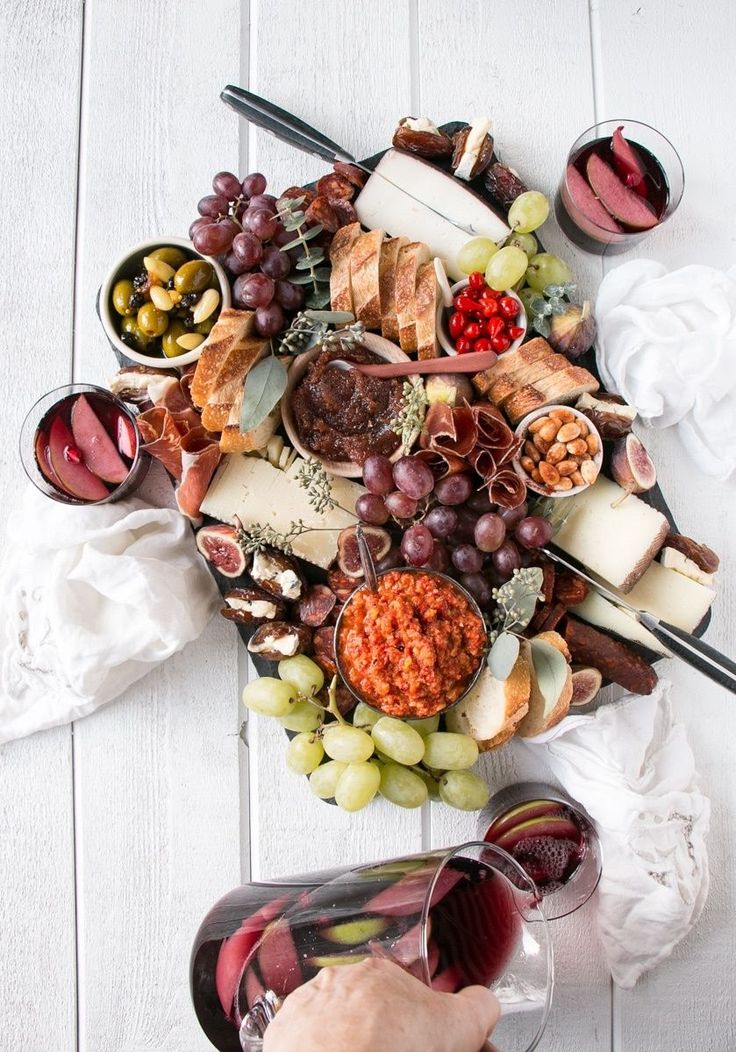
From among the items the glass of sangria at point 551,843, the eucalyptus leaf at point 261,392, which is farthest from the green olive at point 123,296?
the glass of sangria at point 551,843

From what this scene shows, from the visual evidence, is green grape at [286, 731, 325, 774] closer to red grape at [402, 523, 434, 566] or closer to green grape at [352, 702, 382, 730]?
green grape at [352, 702, 382, 730]

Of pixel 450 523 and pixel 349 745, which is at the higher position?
pixel 450 523

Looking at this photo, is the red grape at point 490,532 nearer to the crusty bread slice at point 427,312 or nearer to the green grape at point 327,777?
the crusty bread slice at point 427,312

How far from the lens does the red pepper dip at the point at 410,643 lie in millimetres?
1242

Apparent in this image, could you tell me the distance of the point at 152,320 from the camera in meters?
1.33

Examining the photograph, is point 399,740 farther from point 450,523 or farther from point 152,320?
point 152,320

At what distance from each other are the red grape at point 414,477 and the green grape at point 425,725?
0.36 m

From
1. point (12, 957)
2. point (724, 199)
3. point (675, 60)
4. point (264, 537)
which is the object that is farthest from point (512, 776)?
point (675, 60)

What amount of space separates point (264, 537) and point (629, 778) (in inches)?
28.5

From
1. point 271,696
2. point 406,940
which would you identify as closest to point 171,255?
point 271,696

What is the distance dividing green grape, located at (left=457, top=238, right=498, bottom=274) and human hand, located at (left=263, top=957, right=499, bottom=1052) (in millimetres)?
1035

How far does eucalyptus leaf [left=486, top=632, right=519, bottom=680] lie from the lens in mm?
1262

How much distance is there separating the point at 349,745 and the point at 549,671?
13.1 inches

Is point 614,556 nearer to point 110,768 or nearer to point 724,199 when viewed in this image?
point 724,199
